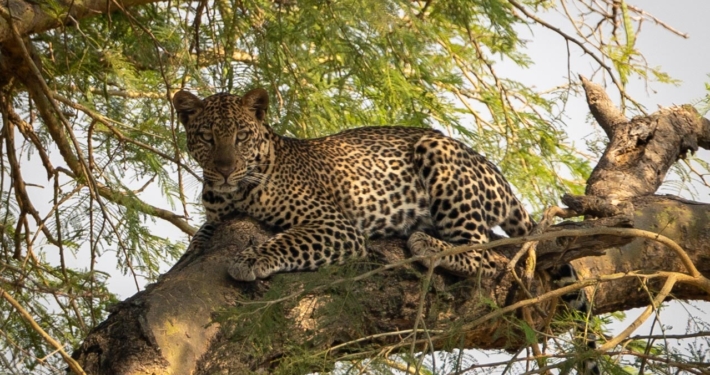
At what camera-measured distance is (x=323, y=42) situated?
27.6 ft

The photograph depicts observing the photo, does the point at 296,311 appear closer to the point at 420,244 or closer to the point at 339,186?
the point at 420,244

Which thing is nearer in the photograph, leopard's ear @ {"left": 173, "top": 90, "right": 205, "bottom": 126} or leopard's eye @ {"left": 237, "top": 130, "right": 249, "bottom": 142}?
leopard's eye @ {"left": 237, "top": 130, "right": 249, "bottom": 142}

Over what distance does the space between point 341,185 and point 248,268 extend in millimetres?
1688

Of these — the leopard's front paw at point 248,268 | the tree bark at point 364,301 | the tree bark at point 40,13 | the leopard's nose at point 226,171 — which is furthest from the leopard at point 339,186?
the tree bark at point 40,13

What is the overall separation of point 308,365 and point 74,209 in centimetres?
320

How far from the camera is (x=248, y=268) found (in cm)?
660

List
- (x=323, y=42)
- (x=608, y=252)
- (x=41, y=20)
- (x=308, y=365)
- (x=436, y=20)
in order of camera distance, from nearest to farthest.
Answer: (x=308, y=365) → (x=41, y=20) → (x=608, y=252) → (x=323, y=42) → (x=436, y=20)

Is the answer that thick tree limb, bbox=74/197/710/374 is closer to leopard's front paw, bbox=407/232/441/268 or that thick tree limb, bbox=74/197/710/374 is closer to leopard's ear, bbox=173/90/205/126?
leopard's front paw, bbox=407/232/441/268

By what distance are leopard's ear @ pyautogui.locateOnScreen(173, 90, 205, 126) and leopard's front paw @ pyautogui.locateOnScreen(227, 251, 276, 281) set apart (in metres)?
1.51

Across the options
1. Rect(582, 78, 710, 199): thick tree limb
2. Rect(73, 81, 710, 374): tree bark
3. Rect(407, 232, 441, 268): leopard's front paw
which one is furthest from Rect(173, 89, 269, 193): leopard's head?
Rect(582, 78, 710, 199): thick tree limb

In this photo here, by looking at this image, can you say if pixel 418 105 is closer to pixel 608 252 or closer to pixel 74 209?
pixel 608 252

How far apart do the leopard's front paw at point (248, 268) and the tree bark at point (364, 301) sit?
5 cm

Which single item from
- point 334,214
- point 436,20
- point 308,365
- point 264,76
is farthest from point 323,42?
point 308,365

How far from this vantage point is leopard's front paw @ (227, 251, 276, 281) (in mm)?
6574
